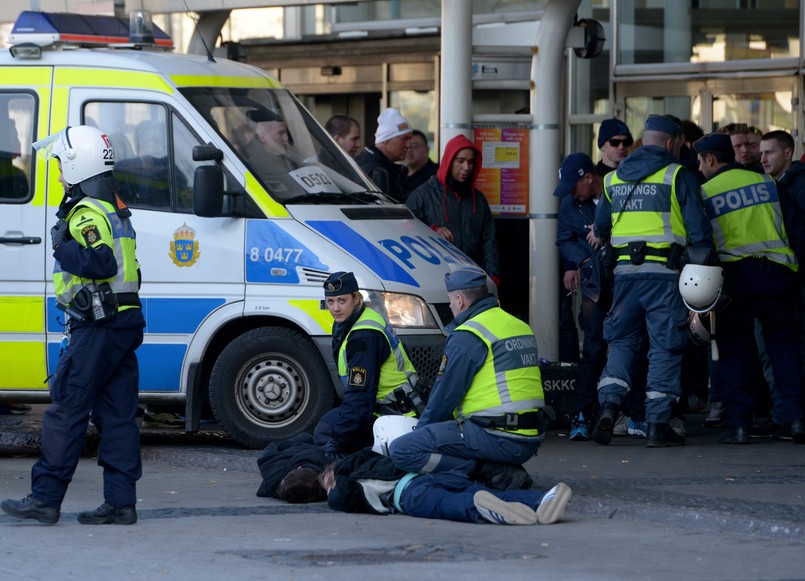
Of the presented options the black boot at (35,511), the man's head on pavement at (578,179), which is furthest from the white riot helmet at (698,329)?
the black boot at (35,511)

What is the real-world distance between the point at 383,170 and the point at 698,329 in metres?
2.70

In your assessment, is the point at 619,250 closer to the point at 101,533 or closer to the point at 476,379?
the point at 476,379

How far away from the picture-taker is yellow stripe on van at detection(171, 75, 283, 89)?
10406 millimetres

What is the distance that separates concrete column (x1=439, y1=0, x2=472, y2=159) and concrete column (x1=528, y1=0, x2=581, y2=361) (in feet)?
1.71

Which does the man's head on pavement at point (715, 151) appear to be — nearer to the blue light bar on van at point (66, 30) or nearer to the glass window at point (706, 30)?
the blue light bar on van at point (66, 30)

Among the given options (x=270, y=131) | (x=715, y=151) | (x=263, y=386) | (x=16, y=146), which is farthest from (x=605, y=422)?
(x=16, y=146)

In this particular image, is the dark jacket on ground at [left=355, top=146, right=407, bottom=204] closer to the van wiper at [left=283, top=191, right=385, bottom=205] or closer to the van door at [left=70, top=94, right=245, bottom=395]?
the van wiper at [left=283, top=191, right=385, bottom=205]

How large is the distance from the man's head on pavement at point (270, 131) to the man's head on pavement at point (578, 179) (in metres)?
1.83

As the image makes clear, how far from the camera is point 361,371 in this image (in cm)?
847

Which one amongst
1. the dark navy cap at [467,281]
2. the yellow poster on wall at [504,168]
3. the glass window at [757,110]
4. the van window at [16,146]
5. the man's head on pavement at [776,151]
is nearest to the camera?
the dark navy cap at [467,281]

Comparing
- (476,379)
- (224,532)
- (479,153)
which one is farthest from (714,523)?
(479,153)

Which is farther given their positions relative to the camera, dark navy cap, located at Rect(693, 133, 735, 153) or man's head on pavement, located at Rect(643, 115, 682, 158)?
dark navy cap, located at Rect(693, 133, 735, 153)

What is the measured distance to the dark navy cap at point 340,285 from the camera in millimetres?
8617

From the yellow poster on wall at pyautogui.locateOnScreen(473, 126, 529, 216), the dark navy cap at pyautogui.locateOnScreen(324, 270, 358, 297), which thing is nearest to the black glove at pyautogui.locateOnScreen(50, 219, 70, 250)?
the dark navy cap at pyautogui.locateOnScreen(324, 270, 358, 297)
